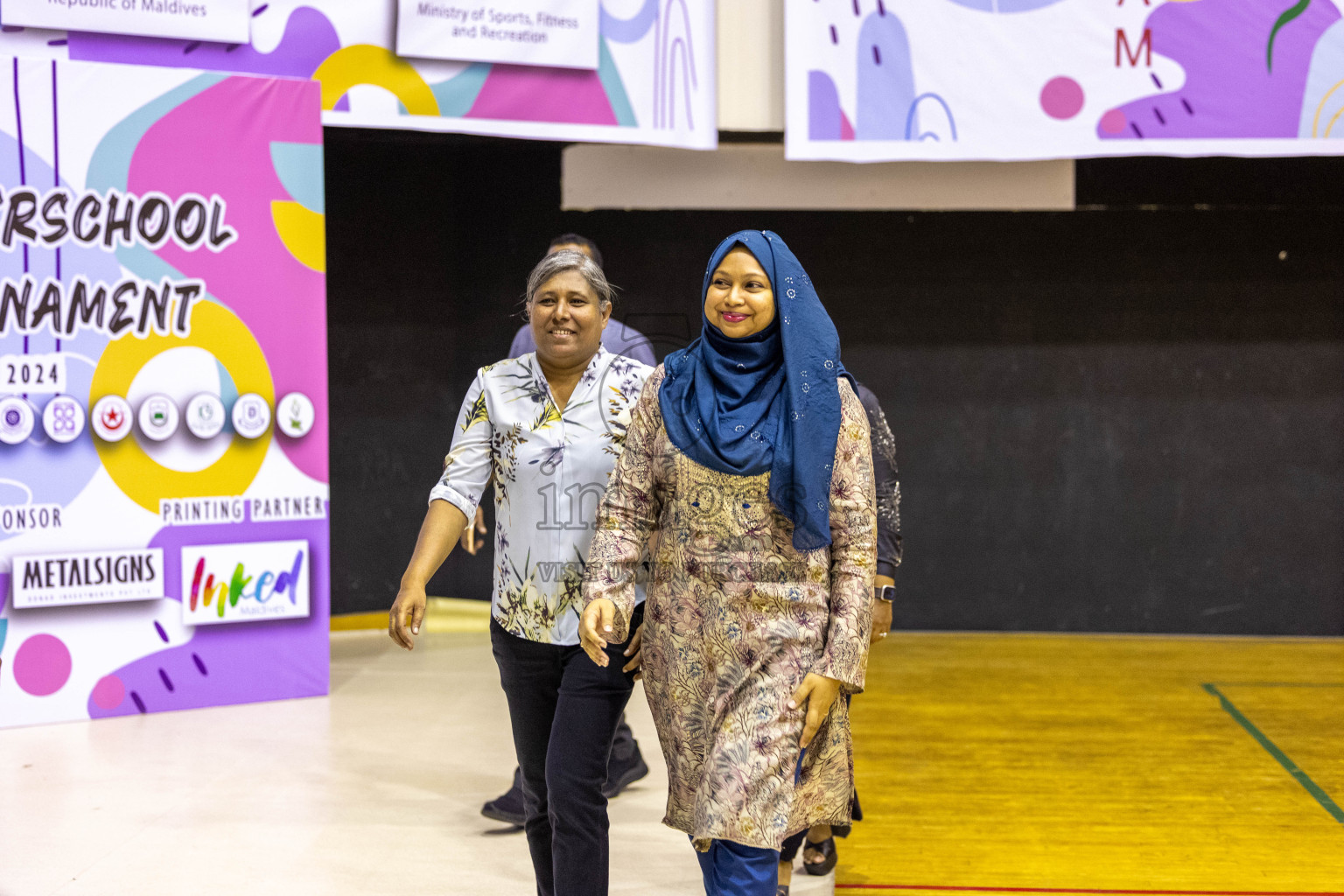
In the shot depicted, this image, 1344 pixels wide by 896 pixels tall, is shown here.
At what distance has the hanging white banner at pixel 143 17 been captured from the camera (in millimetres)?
4199

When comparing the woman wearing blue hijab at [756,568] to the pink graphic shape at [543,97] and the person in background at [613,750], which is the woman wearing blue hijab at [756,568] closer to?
the person in background at [613,750]

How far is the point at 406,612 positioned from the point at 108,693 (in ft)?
8.76

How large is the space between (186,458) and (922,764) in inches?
107

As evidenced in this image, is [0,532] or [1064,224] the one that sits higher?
[1064,224]

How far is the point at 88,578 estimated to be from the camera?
4.23 metres

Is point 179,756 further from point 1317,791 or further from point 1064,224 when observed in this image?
point 1064,224

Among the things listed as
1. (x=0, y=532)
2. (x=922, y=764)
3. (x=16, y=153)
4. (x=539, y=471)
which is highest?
(x=16, y=153)

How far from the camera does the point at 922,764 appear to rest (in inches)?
159

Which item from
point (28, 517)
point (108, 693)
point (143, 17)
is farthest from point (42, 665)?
point (143, 17)

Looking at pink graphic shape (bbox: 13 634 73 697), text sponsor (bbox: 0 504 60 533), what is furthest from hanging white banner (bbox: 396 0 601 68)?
pink graphic shape (bbox: 13 634 73 697)

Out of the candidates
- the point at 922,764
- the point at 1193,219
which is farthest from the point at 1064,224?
the point at 922,764

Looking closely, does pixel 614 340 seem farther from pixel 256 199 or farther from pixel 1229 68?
pixel 1229 68

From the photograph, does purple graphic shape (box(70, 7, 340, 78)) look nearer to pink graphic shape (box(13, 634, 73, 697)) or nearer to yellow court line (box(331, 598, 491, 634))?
pink graphic shape (box(13, 634, 73, 697))

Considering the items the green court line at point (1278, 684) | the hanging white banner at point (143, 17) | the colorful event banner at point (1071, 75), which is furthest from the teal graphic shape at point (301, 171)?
the green court line at point (1278, 684)
